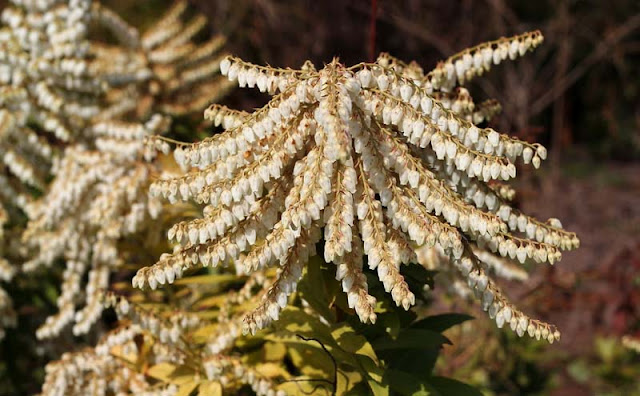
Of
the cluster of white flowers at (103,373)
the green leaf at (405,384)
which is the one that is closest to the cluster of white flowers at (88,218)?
the cluster of white flowers at (103,373)

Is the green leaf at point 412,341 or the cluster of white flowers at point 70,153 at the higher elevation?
the cluster of white flowers at point 70,153

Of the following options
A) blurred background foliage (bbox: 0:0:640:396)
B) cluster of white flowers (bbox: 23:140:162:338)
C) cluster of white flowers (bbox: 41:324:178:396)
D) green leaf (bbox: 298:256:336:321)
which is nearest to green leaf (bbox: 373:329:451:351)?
green leaf (bbox: 298:256:336:321)

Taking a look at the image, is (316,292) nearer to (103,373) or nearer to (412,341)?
(412,341)

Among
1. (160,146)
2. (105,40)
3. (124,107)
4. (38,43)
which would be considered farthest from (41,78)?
(105,40)

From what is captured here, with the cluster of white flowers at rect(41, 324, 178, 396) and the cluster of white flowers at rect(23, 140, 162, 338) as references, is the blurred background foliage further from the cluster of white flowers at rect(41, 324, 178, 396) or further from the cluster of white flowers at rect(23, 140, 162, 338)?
the cluster of white flowers at rect(41, 324, 178, 396)

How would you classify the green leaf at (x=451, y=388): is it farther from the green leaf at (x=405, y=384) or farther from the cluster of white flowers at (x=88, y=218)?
the cluster of white flowers at (x=88, y=218)

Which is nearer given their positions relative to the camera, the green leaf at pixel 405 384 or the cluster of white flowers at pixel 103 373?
the green leaf at pixel 405 384
